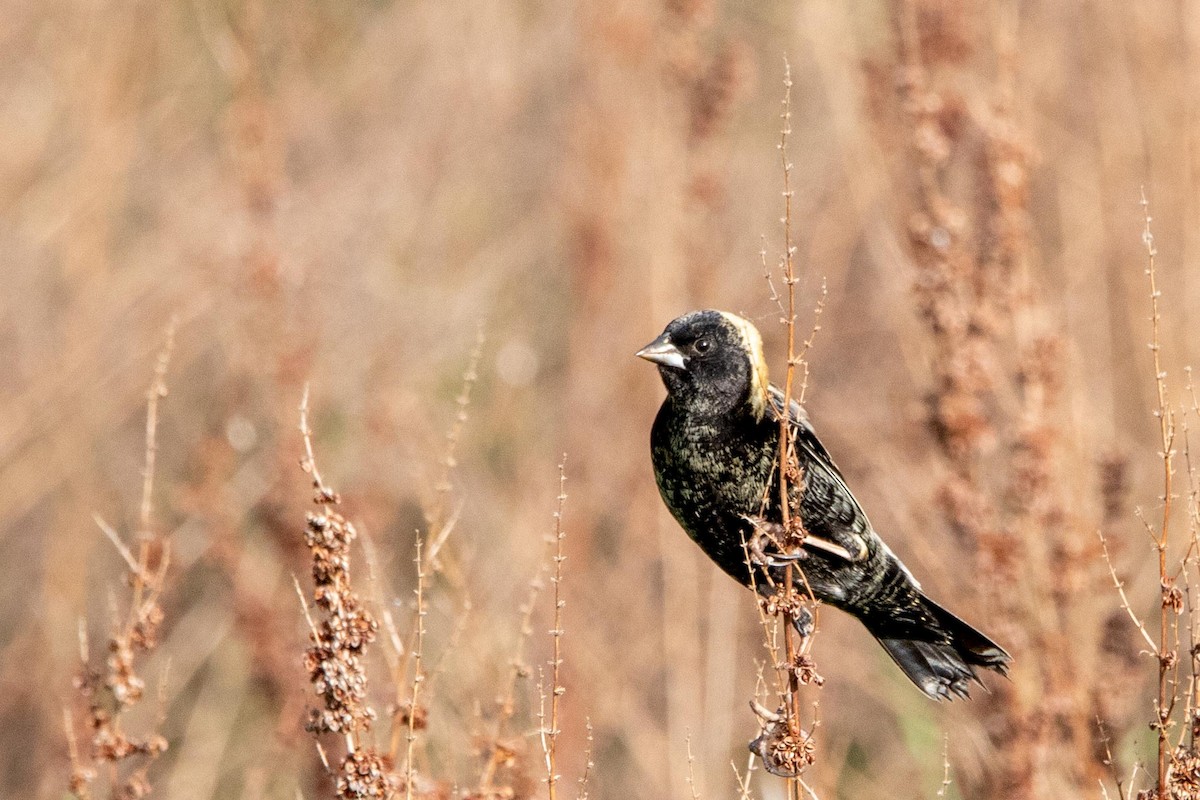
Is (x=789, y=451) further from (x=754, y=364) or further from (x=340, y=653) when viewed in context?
(x=340, y=653)

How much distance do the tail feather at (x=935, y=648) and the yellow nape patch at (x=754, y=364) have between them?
2.14ft

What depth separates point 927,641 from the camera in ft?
Answer: 13.0

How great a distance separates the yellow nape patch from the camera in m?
3.56

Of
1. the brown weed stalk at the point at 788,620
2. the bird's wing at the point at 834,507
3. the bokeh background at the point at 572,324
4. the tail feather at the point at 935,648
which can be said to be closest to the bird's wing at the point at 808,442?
the bird's wing at the point at 834,507

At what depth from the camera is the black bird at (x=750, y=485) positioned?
349 cm

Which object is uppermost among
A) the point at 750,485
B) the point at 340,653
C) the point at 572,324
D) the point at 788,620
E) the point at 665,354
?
the point at 572,324

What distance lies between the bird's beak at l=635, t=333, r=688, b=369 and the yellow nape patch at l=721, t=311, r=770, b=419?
15 centimetres

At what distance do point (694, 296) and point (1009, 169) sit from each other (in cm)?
148

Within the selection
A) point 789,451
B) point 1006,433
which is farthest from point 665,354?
point 1006,433

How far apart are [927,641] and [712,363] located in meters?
0.97

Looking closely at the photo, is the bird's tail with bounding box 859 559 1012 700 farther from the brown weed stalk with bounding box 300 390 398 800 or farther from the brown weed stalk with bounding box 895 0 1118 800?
the brown weed stalk with bounding box 300 390 398 800

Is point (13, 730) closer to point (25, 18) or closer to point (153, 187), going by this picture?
point (153, 187)

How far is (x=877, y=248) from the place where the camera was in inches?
256

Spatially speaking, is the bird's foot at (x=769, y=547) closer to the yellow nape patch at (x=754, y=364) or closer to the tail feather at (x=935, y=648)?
the yellow nape patch at (x=754, y=364)
